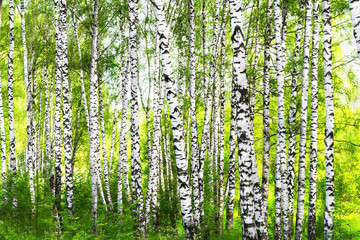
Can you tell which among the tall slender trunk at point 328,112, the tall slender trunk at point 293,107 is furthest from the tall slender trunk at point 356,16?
the tall slender trunk at point 293,107

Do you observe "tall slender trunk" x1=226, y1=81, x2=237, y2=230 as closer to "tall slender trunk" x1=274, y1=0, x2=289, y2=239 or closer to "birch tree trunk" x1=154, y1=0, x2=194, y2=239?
"tall slender trunk" x1=274, y1=0, x2=289, y2=239

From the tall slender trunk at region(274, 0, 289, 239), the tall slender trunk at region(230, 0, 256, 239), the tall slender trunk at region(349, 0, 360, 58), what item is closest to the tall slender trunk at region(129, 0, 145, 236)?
the tall slender trunk at region(230, 0, 256, 239)

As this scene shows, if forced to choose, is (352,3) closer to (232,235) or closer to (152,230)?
(232,235)

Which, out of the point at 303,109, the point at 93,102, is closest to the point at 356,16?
the point at 303,109

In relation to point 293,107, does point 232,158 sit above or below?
below

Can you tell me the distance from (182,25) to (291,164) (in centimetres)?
598

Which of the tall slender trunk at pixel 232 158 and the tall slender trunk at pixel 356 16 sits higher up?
the tall slender trunk at pixel 356 16

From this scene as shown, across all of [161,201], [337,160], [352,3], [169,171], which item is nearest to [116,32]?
[169,171]

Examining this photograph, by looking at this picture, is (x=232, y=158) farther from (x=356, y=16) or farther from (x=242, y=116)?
(x=356, y=16)

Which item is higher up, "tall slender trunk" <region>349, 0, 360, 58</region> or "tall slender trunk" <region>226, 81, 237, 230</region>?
"tall slender trunk" <region>349, 0, 360, 58</region>

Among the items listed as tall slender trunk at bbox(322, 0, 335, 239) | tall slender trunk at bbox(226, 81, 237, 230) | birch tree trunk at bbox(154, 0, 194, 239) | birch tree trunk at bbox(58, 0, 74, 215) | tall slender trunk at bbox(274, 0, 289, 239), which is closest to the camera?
birch tree trunk at bbox(154, 0, 194, 239)

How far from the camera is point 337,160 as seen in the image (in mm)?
15578

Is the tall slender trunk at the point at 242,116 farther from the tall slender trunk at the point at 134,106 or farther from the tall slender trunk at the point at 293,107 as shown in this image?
the tall slender trunk at the point at 293,107

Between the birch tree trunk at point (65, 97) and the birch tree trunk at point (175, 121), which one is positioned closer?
the birch tree trunk at point (175, 121)
